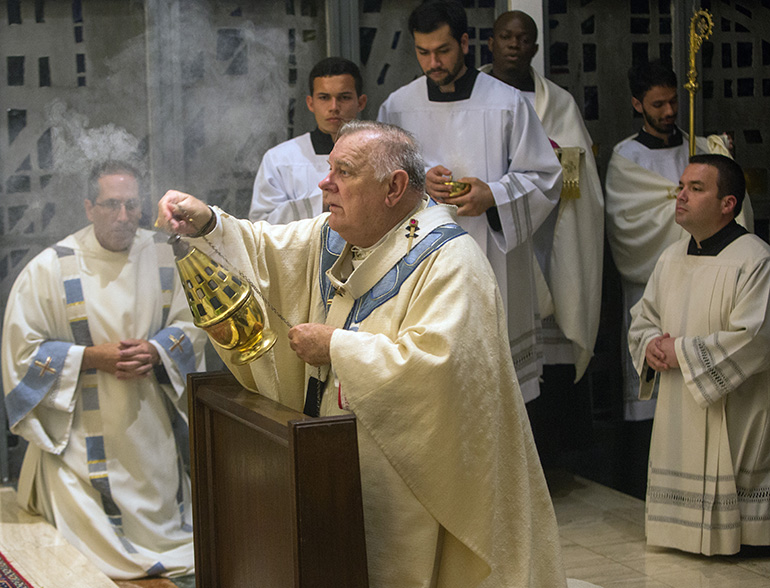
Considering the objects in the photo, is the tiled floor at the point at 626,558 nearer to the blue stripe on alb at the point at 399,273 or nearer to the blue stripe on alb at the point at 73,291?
the blue stripe on alb at the point at 399,273

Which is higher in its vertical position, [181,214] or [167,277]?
[181,214]

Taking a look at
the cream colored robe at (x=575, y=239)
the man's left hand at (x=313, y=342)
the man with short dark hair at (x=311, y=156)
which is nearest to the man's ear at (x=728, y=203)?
the cream colored robe at (x=575, y=239)

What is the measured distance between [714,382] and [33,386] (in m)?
3.03

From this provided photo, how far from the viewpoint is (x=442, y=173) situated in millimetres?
4480

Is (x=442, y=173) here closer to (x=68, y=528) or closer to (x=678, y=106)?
(x=678, y=106)

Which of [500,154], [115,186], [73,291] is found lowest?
[73,291]

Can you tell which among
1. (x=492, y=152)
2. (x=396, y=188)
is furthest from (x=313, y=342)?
(x=492, y=152)

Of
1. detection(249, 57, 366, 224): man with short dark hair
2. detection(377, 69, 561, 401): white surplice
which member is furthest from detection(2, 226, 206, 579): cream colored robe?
detection(377, 69, 561, 401): white surplice

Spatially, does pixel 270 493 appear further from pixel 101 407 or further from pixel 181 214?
pixel 101 407

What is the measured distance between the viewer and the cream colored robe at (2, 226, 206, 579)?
4.54m

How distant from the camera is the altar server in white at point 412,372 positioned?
2588mm

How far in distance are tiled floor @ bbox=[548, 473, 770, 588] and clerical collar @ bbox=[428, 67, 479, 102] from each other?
2134 mm

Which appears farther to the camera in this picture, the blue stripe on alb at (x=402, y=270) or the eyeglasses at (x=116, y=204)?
the eyeglasses at (x=116, y=204)

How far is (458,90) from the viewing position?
15.9ft
